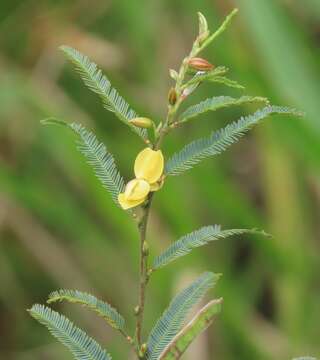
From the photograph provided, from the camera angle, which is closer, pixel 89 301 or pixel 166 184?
pixel 89 301

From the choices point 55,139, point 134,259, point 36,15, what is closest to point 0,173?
point 55,139

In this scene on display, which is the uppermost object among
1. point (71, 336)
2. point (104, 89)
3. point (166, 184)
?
point (104, 89)

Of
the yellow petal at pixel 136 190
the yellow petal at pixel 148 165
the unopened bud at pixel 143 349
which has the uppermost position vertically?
the yellow petal at pixel 148 165

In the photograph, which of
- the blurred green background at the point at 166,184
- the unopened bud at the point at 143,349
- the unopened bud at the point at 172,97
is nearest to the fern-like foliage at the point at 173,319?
the unopened bud at the point at 143,349

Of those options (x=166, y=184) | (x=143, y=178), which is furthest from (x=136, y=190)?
(x=166, y=184)

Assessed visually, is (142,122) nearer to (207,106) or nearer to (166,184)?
(207,106)

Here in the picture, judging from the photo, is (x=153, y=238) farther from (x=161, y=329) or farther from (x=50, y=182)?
(x=161, y=329)

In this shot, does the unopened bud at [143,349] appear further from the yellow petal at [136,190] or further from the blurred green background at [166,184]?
the blurred green background at [166,184]

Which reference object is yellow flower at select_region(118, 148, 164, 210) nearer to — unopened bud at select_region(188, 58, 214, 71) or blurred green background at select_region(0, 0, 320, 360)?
unopened bud at select_region(188, 58, 214, 71)
